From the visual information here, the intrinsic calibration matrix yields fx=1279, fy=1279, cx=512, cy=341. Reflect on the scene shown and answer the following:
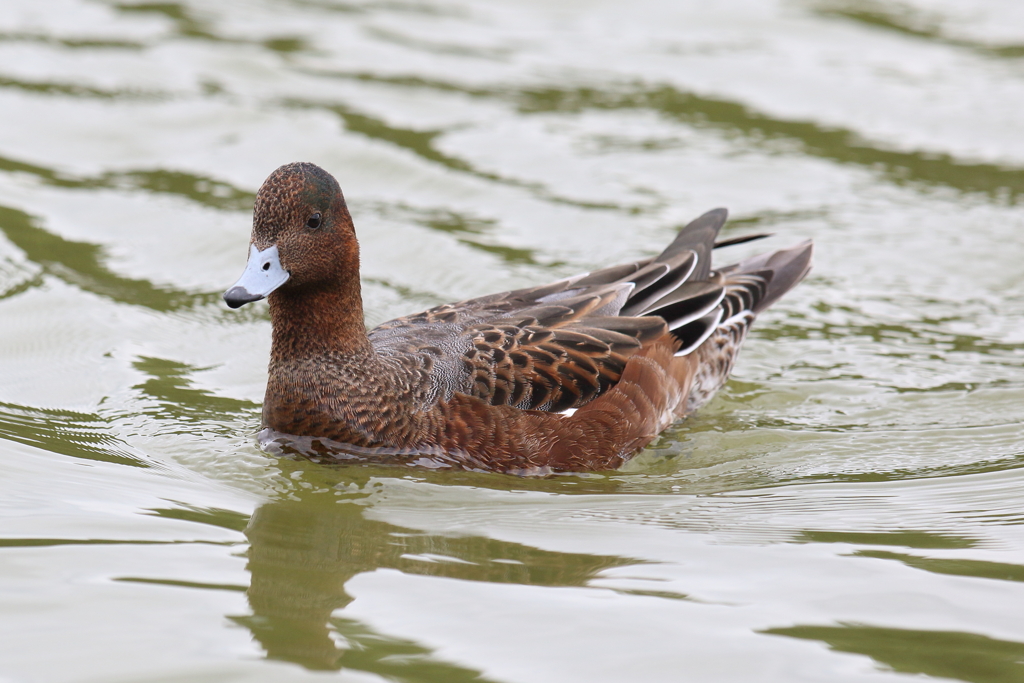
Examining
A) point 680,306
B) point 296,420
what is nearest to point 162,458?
point 296,420

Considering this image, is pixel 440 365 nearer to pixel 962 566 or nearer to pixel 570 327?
pixel 570 327

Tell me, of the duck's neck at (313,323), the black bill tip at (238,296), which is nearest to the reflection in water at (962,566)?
the duck's neck at (313,323)

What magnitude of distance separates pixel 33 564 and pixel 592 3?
11.6 metres

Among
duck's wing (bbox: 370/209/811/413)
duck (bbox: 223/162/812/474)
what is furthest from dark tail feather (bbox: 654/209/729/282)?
duck (bbox: 223/162/812/474)

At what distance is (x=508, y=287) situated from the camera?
948 centimetres

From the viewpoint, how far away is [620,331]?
7.36 m

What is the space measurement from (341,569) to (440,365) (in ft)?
5.52

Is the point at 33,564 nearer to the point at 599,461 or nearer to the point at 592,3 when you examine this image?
the point at 599,461

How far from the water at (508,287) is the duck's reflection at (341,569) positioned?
0.8 inches

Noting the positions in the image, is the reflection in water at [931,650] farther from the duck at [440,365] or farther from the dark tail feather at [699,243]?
the dark tail feather at [699,243]

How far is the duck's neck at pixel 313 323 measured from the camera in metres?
6.63

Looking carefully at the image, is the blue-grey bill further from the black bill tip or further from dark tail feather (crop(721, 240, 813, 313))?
dark tail feather (crop(721, 240, 813, 313))

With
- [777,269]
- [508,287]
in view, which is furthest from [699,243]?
[508,287]

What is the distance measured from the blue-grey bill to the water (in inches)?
37.2
